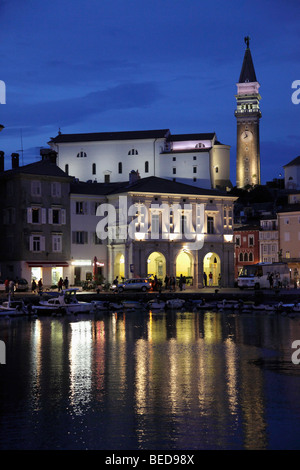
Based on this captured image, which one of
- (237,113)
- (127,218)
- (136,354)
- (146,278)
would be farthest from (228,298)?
(237,113)

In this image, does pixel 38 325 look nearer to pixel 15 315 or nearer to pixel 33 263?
pixel 15 315

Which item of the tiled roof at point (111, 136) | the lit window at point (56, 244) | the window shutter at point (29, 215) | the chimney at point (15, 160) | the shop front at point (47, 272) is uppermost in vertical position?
the tiled roof at point (111, 136)

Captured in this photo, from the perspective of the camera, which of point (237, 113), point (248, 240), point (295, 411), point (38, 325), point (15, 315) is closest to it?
point (295, 411)

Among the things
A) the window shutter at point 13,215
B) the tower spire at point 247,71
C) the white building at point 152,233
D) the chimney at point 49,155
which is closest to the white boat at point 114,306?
the white building at point 152,233

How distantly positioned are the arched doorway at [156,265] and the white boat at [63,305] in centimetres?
2068

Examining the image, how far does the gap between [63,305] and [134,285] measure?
14.0 m

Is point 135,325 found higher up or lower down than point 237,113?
lower down

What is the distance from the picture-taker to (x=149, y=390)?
976 inches

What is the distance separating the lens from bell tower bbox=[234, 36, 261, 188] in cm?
18012

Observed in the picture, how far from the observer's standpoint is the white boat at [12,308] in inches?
2141

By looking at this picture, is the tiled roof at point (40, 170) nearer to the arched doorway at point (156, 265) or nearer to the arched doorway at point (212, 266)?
the arched doorway at point (156, 265)

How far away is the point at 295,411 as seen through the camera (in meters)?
21.5

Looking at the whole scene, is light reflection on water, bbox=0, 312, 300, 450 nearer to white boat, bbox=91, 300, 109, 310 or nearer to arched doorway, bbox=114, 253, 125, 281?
white boat, bbox=91, 300, 109, 310

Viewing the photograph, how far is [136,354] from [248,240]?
79.3 m
